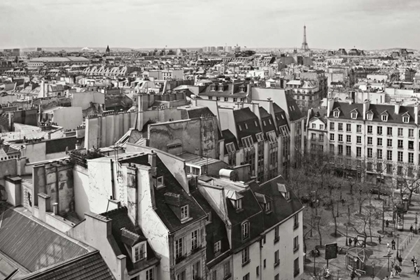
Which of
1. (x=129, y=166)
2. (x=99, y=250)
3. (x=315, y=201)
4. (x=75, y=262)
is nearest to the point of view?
(x=75, y=262)

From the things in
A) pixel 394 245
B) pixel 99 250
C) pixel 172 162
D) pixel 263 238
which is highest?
pixel 172 162

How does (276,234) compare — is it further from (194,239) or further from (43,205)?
(43,205)

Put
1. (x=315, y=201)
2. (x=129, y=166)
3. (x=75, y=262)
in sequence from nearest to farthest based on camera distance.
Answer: (x=75, y=262) < (x=129, y=166) < (x=315, y=201)

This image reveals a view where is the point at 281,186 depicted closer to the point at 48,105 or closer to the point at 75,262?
the point at 75,262

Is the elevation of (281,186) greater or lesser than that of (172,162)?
lesser

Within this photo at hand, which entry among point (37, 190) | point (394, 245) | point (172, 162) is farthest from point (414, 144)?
point (37, 190)

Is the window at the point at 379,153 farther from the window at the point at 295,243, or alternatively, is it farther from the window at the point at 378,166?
the window at the point at 295,243

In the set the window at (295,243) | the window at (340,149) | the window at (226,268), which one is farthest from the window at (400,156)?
the window at (226,268)

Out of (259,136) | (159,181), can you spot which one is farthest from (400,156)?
(159,181)
